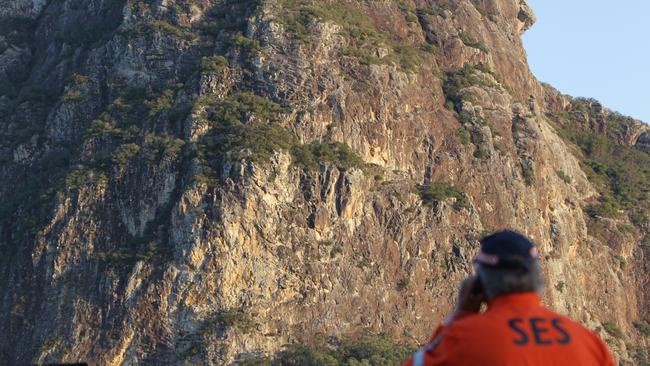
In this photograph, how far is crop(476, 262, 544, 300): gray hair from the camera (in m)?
6.54

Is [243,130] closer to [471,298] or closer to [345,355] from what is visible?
[345,355]

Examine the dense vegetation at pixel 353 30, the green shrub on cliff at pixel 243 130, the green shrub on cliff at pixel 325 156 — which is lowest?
the green shrub on cliff at pixel 325 156

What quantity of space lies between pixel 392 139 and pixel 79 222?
818 inches

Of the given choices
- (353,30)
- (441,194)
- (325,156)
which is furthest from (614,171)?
(325,156)

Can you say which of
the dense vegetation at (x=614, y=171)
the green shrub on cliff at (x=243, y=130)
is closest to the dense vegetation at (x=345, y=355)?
the green shrub on cliff at (x=243, y=130)

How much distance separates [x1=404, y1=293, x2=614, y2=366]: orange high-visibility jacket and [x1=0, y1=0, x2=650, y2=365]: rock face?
61497 millimetres

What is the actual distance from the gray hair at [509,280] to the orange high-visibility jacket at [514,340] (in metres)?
0.04

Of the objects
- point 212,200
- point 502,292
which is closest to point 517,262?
point 502,292

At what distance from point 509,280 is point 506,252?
0.48ft

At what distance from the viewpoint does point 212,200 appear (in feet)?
235

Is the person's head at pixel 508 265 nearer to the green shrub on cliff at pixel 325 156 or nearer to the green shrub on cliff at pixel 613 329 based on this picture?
the green shrub on cliff at pixel 325 156

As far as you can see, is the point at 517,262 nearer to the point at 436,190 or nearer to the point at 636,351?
the point at 436,190

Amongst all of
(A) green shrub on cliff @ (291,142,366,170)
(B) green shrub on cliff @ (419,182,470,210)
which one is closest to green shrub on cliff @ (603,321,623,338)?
(B) green shrub on cliff @ (419,182,470,210)

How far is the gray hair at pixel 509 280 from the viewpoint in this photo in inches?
257
